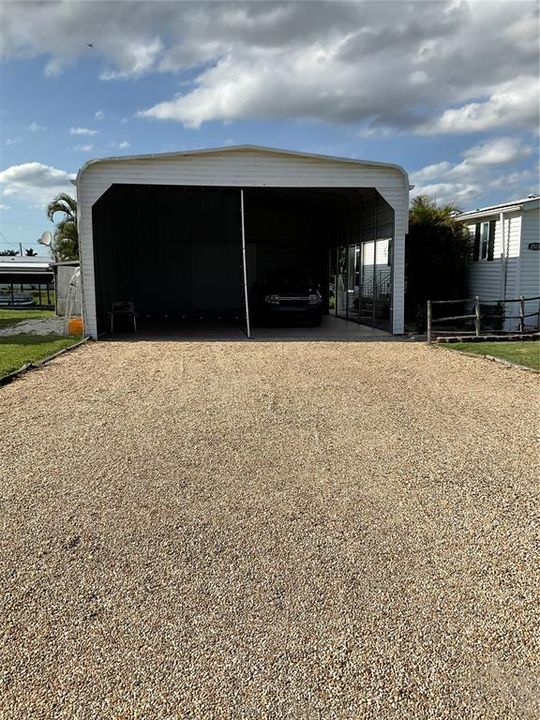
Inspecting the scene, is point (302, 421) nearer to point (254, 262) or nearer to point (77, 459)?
point (77, 459)

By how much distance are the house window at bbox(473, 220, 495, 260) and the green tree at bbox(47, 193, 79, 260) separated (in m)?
17.6

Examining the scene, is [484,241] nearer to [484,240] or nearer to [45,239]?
[484,240]

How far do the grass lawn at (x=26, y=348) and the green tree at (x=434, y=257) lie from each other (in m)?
9.20

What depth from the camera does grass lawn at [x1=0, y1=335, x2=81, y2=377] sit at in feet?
30.9

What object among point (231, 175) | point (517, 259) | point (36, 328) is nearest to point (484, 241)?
point (517, 259)

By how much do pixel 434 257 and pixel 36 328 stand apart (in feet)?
36.3

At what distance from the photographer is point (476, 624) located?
8.58ft

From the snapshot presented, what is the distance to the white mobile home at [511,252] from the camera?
575 inches

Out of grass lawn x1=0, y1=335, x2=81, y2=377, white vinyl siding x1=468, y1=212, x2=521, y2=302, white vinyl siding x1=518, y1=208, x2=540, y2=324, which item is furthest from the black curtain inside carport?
white vinyl siding x1=518, y1=208, x2=540, y2=324

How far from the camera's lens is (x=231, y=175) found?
41.6ft

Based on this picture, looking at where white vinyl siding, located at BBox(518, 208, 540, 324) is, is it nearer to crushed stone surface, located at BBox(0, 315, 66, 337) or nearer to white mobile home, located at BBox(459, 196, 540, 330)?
white mobile home, located at BBox(459, 196, 540, 330)

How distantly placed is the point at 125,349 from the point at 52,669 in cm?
959

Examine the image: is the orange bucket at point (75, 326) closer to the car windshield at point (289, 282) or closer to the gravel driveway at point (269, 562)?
the car windshield at point (289, 282)

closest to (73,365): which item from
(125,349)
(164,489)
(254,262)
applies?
(125,349)
